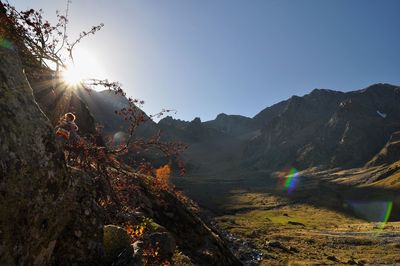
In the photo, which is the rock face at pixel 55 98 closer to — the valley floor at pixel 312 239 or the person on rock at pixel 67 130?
the person on rock at pixel 67 130

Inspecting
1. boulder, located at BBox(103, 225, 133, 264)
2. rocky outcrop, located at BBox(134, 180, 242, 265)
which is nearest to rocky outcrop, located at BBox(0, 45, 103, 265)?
boulder, located at BBox(103, 225, 133, 264)

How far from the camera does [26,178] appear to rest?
8.01 meters

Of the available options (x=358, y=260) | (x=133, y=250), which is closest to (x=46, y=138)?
(x=133, y=250)

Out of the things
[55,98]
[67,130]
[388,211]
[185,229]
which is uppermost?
[55,98]

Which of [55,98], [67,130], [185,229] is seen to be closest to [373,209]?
[185,229]

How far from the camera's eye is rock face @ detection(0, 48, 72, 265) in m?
7.65

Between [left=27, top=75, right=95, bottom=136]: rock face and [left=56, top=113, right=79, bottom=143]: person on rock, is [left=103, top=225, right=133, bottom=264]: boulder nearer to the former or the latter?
[left=56, top=113, right=79, bottom=143]: person on rock

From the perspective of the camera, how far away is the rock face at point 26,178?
7.65m

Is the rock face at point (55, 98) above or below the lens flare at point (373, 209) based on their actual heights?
above

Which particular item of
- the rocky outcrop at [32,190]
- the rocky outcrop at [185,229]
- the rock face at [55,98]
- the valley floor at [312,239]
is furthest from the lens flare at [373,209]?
the rocky outcrop at [32,190]

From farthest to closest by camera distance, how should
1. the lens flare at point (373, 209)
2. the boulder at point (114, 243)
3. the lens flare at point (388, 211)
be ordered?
the lens flare at point (373, 209) → the lens flare at point (388, 211) → the boulder at point (114, 243)

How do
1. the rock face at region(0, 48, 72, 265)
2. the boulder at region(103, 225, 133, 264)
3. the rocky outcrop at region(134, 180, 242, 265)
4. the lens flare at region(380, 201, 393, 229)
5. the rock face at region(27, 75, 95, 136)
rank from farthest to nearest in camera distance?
the lens flare at region(380, 201, 393, 229), the rocky outcrop at region(134, 180, 242, 265), the rock face at region(27, 75, 95, 136), the boulder at region(103, 225, 133, 264), the rock face at region(0, 48, 72, 265)

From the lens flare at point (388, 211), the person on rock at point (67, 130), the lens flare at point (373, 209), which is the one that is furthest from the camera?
the lens flare at point (373, 209)

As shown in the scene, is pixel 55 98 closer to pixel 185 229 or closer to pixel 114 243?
→ pixel 114 243
